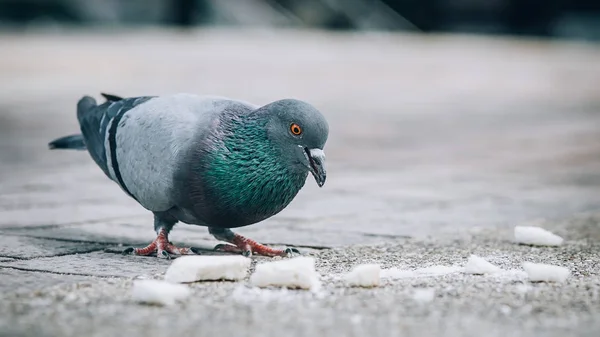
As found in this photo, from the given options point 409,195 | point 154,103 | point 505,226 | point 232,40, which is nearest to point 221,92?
point 232,40

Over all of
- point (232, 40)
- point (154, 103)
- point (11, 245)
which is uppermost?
point (232, 40)

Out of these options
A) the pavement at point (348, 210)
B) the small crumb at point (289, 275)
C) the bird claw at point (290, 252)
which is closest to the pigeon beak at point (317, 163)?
the pavement at point (348, 210)

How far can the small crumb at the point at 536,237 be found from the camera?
463 cm

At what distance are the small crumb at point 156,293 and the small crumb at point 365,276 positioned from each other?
1.83 ft

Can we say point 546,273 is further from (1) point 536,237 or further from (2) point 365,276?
(1) point 536,237

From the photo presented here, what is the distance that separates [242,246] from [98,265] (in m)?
0.62

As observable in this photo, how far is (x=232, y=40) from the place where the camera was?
19984 mm

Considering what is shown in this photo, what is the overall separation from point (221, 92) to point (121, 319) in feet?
35.7

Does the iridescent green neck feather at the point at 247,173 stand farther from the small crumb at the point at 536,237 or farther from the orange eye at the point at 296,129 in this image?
the small crumb at the point at 536,237

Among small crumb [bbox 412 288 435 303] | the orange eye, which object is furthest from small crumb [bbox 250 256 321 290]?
the orange eye

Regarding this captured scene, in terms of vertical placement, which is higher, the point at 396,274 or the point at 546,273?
the point at 546,273

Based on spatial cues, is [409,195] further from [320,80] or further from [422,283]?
[320,80]

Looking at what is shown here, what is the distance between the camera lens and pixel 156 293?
3.13 m

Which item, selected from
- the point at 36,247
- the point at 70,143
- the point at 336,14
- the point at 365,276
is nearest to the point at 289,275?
the point at 365,276
